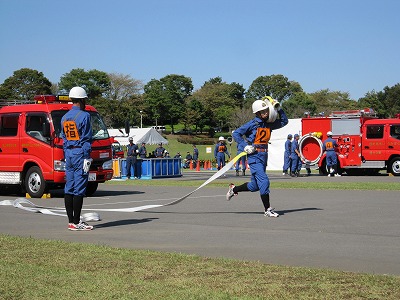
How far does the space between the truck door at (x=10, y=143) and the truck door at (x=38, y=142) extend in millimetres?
270

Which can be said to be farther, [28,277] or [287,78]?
[287,78]

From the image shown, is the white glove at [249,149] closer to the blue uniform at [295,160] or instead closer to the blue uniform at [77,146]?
the blue uniform at [77,146]

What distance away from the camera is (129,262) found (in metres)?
7.32

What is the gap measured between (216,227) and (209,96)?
433ft

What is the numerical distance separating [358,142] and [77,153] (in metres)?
25.0

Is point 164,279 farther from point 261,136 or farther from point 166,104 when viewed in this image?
point 166,104

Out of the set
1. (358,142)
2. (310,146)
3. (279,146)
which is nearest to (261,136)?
(358,142)

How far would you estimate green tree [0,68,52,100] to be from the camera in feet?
379

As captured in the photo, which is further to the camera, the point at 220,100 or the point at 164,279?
the point at 220,100

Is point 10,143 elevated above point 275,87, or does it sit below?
below

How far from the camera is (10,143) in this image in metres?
19.2

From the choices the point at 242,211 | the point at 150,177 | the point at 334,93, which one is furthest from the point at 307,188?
the point at 334,93

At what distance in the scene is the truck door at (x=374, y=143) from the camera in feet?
107

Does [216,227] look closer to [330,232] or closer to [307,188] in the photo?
[330,232]
